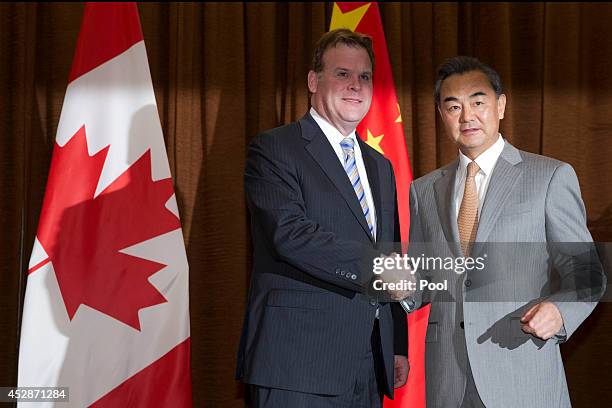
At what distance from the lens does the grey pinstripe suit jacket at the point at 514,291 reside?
2.00 meters

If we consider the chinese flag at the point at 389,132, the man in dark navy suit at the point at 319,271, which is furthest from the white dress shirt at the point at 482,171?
the chinese flag at the point at 389,132

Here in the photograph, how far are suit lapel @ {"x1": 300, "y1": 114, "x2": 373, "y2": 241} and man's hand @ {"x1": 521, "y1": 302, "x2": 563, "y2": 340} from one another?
53 cm

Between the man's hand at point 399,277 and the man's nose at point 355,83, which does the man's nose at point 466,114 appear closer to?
the man's nose at point 355,83

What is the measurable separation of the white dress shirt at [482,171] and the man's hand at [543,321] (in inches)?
15.0

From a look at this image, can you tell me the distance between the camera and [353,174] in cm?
228

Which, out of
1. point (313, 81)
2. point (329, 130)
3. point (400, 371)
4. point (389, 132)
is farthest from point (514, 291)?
point (389, 132)

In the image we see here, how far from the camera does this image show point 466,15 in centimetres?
378

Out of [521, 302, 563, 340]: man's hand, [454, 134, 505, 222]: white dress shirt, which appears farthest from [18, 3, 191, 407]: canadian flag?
[521, 302, 563, 340]: man's hand

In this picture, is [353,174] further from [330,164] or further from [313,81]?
[313,81]

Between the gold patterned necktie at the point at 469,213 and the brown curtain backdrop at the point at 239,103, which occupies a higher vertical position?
the brown curtain backdrop at the point at 239,103

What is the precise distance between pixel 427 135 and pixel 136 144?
150cm

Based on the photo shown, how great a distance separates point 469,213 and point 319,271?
492 millimetres

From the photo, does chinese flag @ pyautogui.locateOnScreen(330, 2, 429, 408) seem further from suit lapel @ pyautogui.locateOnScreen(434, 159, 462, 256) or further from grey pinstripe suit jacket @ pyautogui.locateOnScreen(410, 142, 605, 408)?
grey pinstripe suit jacket @ pyautogui.locateOnScreen(410, 142, 605, 408)

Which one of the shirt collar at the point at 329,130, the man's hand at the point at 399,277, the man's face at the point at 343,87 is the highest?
the man's face at the point at 343,87
